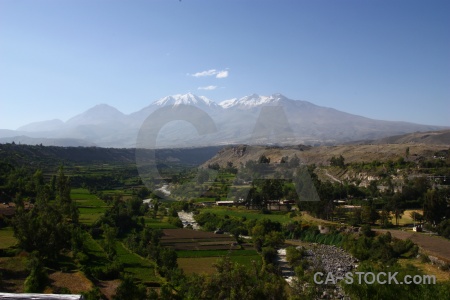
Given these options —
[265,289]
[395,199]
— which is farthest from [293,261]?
[395,199]

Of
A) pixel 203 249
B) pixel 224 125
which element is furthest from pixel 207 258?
pixel 224 125

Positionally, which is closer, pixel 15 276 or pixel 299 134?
pixel 15 276

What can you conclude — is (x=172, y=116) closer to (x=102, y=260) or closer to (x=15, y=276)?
(x=102, y=260)

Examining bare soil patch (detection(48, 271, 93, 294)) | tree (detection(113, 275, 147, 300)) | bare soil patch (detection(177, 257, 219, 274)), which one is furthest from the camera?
bare soil patch (detection(177, 257, 219, 274))

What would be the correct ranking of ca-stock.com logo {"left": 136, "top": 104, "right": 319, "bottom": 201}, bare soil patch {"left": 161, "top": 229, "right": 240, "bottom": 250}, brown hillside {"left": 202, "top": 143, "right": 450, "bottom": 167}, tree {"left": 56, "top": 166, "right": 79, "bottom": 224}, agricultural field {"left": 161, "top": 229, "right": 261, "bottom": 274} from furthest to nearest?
brown hillside {"left": 202, "top": 143, "right": 450, "bottom": 167} < tree {"left": 56, "top": 166, "right": 79, "bottom": 224} < ca-stock.com logo {"left": 136, "top": 104, "right": 319, "bottom": 201} < bare soil patch {"left": 161, "top": 229, "right": 240, "bottom": 250} < agricultural field {"left": 161, "top": 229, "right": 261, "bottom": 274}

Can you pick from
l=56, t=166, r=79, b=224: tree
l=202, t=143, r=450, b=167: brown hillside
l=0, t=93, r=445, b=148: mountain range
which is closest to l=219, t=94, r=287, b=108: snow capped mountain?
l=0, t=93, r=445, b=148: mountain range

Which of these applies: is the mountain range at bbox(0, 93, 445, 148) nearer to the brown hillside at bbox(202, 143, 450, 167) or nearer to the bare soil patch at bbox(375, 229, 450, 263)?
the brown hillside at bbox(202, 143, 450, 167)

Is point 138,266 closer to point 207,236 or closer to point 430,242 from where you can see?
point 207,236
